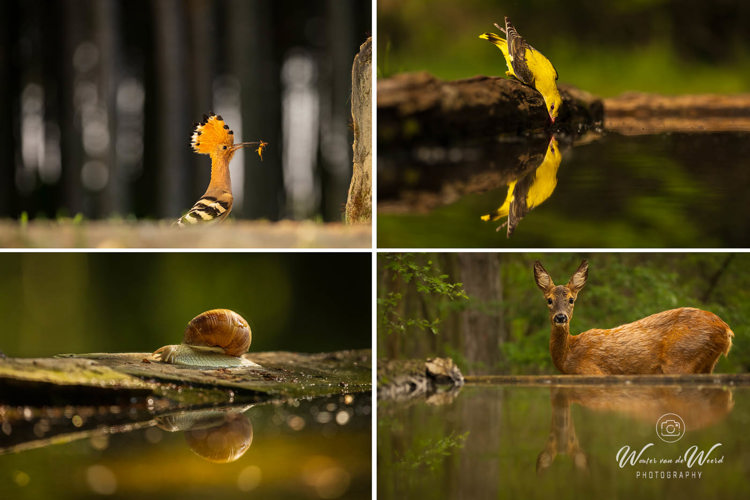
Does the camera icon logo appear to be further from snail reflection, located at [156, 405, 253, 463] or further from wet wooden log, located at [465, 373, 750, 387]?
snail reflection, located at [156, 405, 253, 463]

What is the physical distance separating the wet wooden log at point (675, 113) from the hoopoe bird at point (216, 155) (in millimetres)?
858

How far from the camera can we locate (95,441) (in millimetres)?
1375

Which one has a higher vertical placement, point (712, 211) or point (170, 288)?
point (712, 211)

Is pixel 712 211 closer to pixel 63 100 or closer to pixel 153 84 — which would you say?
pixel 153 84

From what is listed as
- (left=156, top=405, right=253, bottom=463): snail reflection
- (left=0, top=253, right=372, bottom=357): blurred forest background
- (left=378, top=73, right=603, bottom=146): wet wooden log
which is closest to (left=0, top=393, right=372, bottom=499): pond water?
(left=156, top=405, right=253, bottom=463): snail reflection

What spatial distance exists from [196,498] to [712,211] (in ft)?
3.97

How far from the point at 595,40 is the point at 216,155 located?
991mm

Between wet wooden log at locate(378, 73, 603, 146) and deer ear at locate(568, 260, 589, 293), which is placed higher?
wet wooden log at locate(378, 73, 603, 146)

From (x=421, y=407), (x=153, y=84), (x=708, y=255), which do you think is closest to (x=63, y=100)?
(x=153, y=84)

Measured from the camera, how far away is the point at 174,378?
1518 mm

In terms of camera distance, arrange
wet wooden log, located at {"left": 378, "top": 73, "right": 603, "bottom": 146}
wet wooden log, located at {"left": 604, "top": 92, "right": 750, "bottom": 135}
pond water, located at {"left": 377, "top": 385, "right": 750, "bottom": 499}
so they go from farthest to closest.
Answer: wet wooden log, located at {"left": 604, "top": 92, "right": 750, "bottom": 135}
wet wooden log, located at {"left": 378, "top": 73, "right": 603, "bottom": 146}
pond water, located at {"left": 377, "top": 385, "right": 750, "bottom": 499}

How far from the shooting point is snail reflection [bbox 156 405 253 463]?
1.41 meters

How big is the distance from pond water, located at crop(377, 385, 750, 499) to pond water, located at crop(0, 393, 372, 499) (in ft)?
0.45

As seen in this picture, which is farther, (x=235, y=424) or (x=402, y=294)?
(x=402, y=294)
